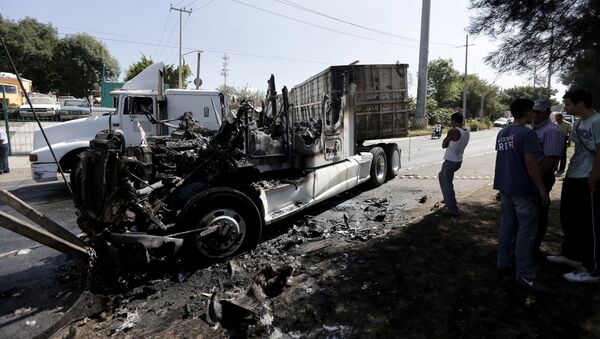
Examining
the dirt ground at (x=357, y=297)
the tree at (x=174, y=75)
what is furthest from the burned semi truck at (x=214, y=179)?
the tree at (x=174, y=75)

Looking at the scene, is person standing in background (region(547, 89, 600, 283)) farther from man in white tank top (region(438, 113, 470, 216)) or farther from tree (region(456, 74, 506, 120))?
tree (region(456, 74, 506, 120))

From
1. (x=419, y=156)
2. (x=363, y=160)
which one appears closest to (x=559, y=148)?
(x=363, y=160)

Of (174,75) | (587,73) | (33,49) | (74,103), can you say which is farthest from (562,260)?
(33,49)

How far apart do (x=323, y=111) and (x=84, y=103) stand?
2945 cm

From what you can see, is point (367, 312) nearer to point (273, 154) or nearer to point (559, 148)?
point (559, 148)

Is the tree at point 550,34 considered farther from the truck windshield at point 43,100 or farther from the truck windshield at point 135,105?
the truck windshield at point 43,100

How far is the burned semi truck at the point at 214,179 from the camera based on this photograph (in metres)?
3.74

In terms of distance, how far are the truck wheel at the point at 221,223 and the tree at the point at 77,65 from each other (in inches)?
1908

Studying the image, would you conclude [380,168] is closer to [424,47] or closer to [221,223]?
[221,223]

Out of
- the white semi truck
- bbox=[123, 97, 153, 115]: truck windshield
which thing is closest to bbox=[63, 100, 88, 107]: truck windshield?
the white semi truck

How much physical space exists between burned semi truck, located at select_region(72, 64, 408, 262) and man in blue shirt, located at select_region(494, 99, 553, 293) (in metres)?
2.65

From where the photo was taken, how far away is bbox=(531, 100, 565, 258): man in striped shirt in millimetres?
3588

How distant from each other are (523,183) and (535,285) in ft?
2.80

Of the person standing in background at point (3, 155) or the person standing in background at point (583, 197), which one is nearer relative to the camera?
the person standing in background at point (583, 197)
